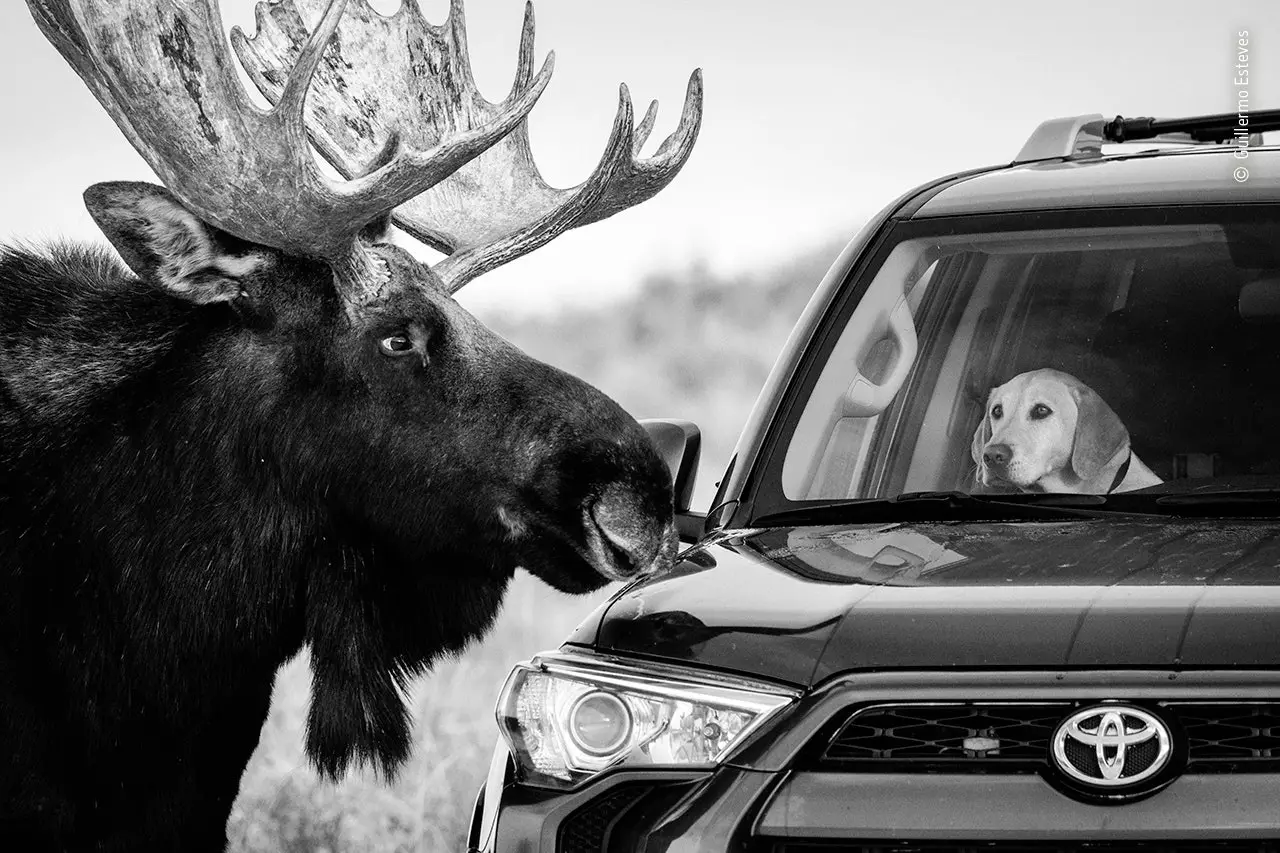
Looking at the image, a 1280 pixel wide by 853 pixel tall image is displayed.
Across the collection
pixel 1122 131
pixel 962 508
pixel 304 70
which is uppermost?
pixel 1122 131

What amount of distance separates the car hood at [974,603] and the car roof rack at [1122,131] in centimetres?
148

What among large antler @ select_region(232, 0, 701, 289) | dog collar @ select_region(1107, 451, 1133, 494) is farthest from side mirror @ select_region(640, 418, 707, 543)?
large antler @ select_region(232, 0, 701, 289)

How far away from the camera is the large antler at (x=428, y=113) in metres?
5.46

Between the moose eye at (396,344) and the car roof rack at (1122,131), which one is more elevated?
the car roof rack at (1122,131)

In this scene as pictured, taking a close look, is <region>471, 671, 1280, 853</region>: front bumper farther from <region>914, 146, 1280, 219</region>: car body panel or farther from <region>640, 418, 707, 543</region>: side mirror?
<region>914, 146, 1280, 219</region>: car body panel

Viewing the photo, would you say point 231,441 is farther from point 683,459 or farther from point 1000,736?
point 1000,736

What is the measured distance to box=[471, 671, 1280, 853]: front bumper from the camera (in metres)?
2.07

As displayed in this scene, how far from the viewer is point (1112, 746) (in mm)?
2096

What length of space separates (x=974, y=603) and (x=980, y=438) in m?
1.57

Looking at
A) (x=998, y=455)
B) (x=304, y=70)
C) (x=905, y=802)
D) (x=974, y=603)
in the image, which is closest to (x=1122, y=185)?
(x=998, y=455)

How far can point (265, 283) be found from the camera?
4445mm

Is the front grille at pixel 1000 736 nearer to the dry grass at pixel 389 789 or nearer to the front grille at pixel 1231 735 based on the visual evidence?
the front grille at pixel 1231 735

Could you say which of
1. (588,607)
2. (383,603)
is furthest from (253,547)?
(588,607)

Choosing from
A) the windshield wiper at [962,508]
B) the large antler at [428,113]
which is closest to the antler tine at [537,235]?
the large antler at [428,113]
